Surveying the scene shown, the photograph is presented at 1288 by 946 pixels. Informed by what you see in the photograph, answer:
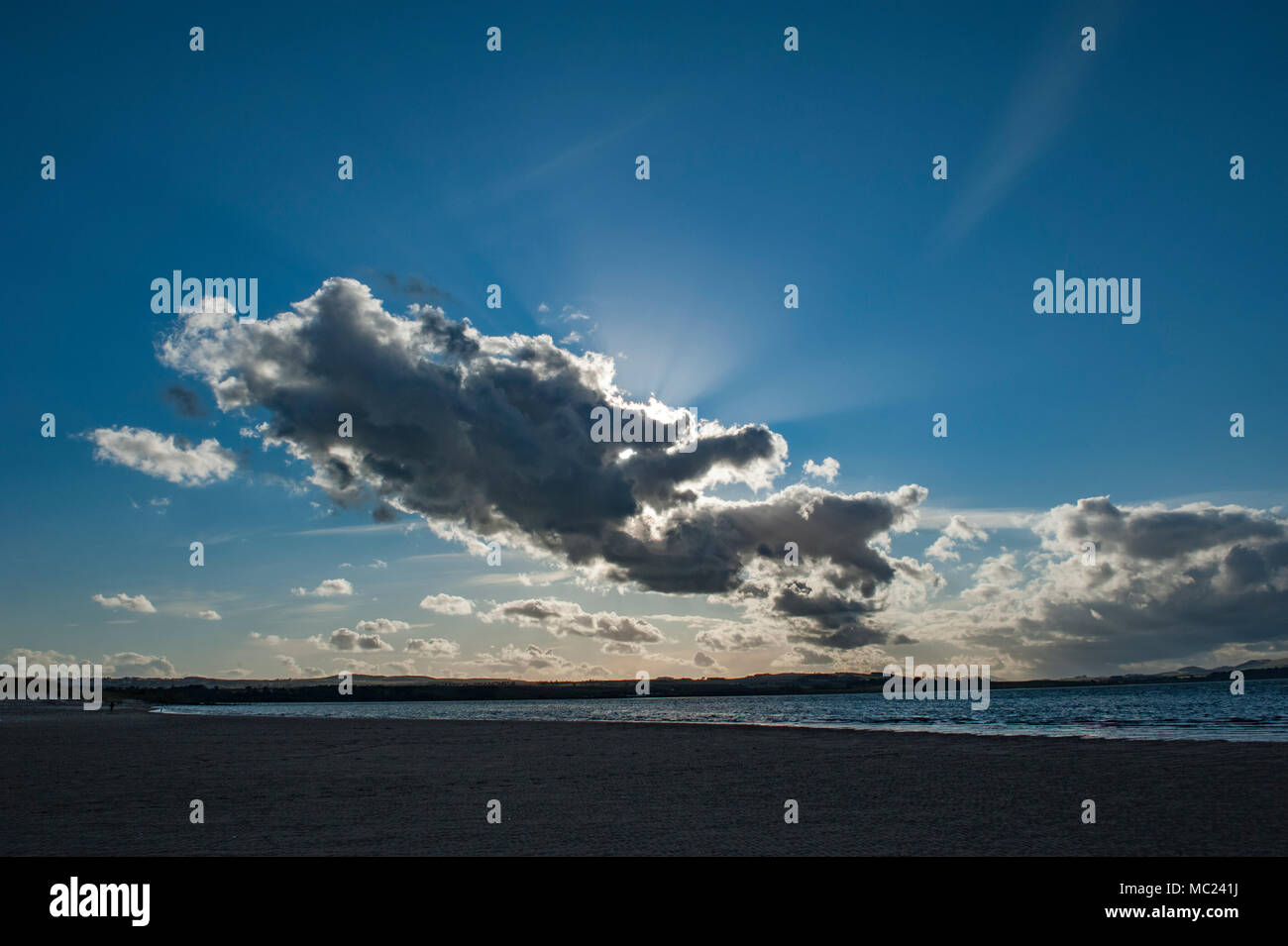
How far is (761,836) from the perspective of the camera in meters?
13.7

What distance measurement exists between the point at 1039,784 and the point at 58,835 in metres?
21.3

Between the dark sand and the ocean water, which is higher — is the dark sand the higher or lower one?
the higher one

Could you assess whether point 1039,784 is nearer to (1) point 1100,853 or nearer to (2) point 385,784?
(1) point 1100,853

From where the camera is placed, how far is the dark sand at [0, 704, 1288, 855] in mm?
13039

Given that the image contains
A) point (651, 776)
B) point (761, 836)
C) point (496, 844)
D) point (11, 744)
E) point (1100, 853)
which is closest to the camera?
point (1100, 853)

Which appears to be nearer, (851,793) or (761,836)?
(761,836)

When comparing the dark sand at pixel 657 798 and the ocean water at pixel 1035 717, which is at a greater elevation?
the dark sand at pixel 657 798

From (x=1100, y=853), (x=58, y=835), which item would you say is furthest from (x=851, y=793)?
(x=58, y=835)

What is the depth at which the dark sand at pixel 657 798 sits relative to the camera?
42.8 feet

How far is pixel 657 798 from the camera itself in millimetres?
18609

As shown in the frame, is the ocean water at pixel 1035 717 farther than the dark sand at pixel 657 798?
Yes

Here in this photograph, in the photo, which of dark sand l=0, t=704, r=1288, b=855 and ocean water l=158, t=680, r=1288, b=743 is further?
ocean water l=158, t=680, r=1288, b=743
